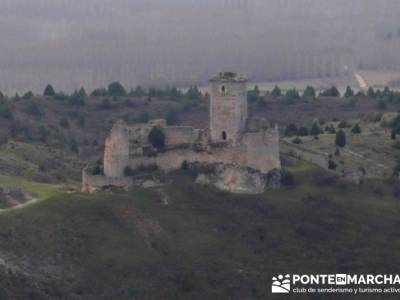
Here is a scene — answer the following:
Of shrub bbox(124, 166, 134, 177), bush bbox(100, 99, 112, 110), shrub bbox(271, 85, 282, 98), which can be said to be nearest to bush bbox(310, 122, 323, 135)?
shrub bbox(124, 166, 134, 177)

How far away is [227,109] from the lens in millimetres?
128250

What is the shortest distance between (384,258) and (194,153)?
13.3 meters

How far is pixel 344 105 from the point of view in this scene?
578 ft

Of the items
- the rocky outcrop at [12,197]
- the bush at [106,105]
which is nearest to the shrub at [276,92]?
the bush at [106,105]

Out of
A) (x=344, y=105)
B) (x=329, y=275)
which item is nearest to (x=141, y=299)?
(x=329, y=275)

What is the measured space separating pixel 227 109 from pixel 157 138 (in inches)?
180

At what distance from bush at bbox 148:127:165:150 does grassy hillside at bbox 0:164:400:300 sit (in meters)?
2.63

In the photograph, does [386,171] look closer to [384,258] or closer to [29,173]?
[384,258]

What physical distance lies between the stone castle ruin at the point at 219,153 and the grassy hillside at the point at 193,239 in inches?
39.6

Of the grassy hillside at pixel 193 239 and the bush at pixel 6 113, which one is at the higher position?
the bush at pixel 6 113

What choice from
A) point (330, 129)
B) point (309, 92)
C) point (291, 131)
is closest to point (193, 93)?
point (309, 92)

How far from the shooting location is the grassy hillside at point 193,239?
376 ft

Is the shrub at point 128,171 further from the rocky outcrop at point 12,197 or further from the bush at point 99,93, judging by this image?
the bush at point 99,93

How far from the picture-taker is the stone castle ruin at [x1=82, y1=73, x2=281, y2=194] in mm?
126562
